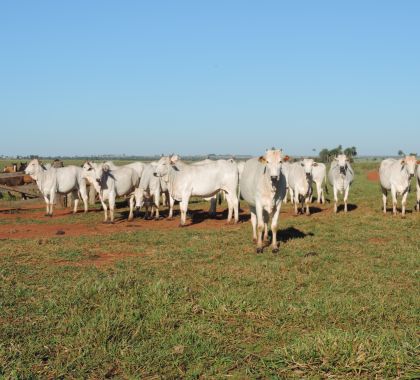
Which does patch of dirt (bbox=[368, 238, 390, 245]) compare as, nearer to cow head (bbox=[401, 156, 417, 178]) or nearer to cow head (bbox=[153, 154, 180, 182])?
cow head (bbox=[401, 156, 417, 178])

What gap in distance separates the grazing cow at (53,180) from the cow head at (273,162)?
1248cm

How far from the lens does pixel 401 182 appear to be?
1800cm

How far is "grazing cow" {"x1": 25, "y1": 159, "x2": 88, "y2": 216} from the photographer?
2084 centimetres

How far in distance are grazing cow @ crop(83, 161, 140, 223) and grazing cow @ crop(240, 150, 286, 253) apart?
7540 mm

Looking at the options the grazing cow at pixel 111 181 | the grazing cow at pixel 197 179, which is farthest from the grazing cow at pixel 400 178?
the grazing cow at pixel 111 181

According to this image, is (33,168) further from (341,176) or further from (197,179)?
(341,176)

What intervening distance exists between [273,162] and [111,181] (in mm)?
9476

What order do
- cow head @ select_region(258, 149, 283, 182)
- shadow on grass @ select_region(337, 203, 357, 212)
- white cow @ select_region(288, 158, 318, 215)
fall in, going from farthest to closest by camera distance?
shadow on grass @ select_region(337, 203, 357, 212) → white cow @ select_region(288, 158, 318, 215) → cow head @ select_region(258, 149, 283, 182)

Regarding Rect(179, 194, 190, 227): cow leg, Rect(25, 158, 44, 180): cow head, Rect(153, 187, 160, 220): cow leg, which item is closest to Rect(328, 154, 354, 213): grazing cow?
Rect(179, 194, 190, 227): cow leg

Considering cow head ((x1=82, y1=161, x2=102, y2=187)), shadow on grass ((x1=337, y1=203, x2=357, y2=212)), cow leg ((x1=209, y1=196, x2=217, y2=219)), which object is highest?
cow head ((x1=82, y1=161, x2=102, y2=187))

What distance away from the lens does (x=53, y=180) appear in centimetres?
2088

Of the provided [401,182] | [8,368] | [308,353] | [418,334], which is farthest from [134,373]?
[401,182]

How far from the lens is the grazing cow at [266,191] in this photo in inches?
434

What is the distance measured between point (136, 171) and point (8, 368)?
16029 millimetres
